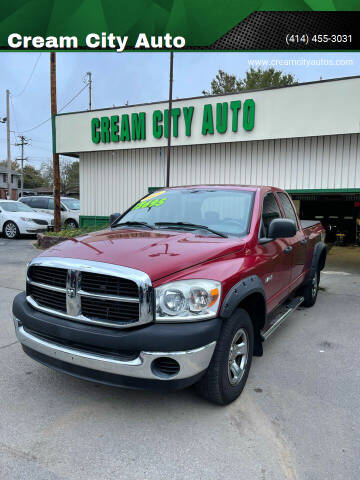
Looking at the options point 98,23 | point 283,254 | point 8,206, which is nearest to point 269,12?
point 98,23

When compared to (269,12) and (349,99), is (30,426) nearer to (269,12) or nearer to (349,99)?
(349,99)

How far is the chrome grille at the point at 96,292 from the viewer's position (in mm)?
2506

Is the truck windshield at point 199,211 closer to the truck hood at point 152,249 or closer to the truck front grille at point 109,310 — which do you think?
the truck hood at point 152,249

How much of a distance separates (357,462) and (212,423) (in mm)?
977

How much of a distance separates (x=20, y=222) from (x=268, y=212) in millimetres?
12994

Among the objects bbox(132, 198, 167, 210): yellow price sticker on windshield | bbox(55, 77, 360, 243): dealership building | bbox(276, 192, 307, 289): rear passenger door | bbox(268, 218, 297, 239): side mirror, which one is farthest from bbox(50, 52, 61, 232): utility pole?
bbox(268, 218, 297, 239): side mirror

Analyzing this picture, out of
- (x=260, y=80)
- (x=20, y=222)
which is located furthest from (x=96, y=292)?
(x=260, y=80)

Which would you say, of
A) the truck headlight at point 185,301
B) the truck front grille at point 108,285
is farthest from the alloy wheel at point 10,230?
the truck headlight at point 185,301

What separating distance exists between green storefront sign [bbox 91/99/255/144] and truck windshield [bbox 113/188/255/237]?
23.3 ft

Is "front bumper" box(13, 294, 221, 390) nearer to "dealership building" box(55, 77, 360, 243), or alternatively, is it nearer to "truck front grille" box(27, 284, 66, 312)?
"truck front grille" box(27, 284, 66, 312)

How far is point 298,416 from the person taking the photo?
2859 millimetres

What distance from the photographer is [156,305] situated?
2512 millimetres

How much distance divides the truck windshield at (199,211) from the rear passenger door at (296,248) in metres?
0.97

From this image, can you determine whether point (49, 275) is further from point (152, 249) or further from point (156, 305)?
point (156, 305)
